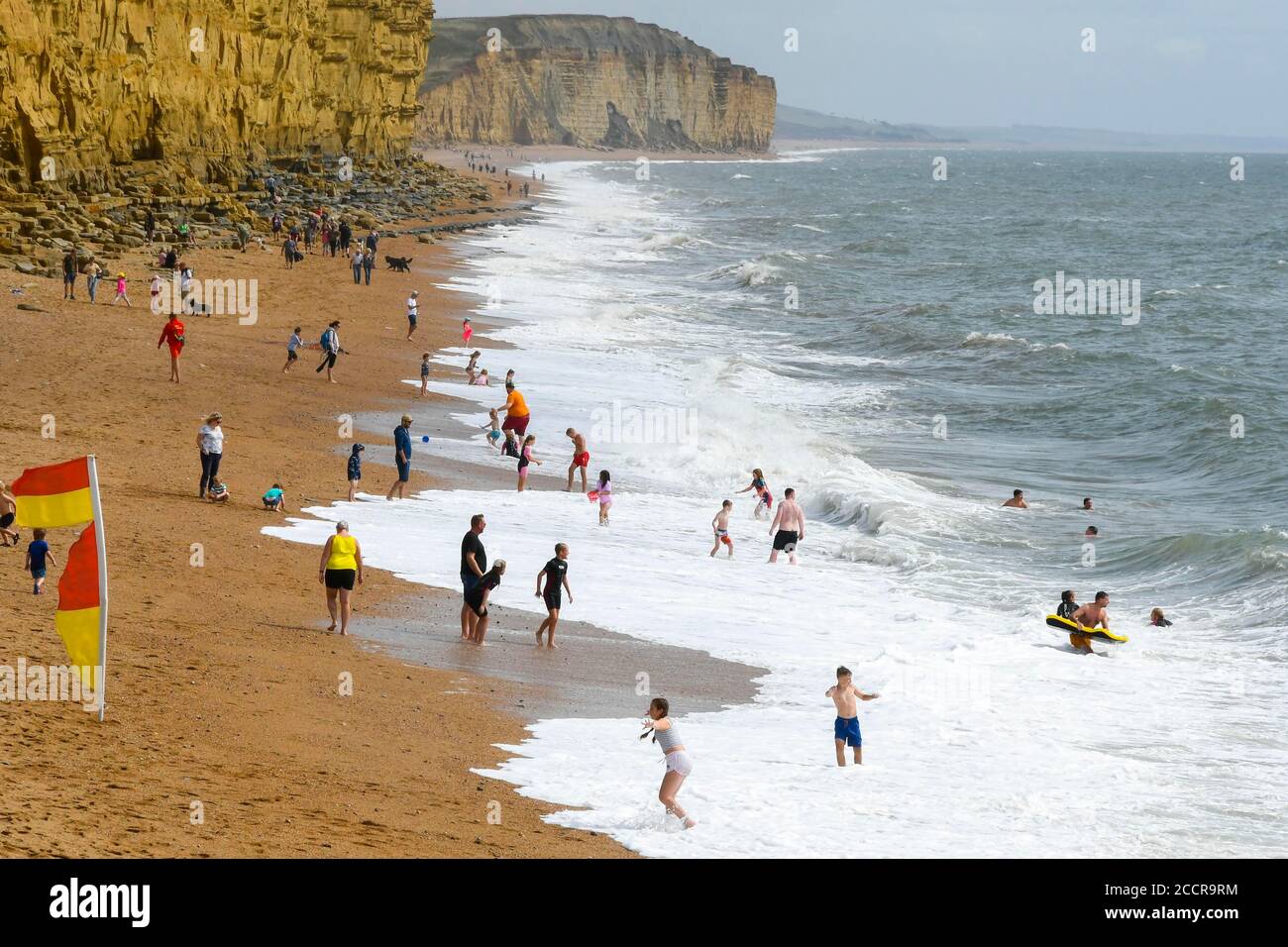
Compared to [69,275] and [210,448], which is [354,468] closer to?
[210,448]

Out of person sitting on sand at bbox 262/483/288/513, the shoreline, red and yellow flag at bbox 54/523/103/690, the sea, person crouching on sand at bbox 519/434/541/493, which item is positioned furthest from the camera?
person crouching on sand at bbox 519/434/541/493

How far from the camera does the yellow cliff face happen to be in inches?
1521

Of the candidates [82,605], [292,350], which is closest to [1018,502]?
[292,350]

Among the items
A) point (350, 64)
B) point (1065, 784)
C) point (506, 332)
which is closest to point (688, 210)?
point (350, 64)

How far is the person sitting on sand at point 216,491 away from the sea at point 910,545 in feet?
3.59

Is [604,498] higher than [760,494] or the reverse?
higher

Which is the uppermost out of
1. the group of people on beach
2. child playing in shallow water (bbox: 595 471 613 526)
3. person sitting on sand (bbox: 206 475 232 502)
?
person sitting on sand (bbox: 206 475 232 502)

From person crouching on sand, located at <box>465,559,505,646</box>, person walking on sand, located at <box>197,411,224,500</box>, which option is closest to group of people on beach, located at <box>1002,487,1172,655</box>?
person crouching on sand, located at <box>465,559,505,646</box>

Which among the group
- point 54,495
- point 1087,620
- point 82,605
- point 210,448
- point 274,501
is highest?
point 54,495

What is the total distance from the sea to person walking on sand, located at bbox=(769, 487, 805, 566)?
335 millimetres

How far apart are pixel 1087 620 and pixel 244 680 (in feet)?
30.8

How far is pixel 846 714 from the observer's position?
12578 millimetres

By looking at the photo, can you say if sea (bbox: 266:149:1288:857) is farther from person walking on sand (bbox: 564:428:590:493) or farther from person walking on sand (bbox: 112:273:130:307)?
person walking on sand (bbox: 112:273:130:307)

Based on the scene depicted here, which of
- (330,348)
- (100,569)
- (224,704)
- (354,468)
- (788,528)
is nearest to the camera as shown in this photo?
(100,569)
